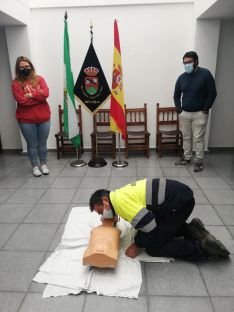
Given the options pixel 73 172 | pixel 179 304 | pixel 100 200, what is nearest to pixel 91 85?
pixel 73 172

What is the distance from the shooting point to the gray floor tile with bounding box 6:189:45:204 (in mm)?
2969

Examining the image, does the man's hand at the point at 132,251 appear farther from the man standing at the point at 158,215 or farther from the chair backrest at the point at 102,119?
the chair backrest at the point at 102,119

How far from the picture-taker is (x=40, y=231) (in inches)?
93.4

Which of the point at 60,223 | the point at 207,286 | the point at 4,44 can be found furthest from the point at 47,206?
the point at 4,44

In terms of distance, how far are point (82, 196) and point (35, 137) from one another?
3.76 ft

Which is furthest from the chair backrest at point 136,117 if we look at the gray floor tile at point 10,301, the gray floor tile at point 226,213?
the gray floor tile at point 10,301

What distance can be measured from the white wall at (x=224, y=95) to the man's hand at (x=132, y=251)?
3153 millimetres

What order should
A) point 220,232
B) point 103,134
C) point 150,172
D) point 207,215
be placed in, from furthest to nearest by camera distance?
point 103,134
point 150,172
point 207,215
point 220,232

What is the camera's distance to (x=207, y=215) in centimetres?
256

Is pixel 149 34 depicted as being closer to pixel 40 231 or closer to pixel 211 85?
pixel 211 85

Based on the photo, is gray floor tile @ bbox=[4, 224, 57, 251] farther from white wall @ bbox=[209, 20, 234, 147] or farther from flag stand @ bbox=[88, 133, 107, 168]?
white wall @ bbox=[209, 20, 234, 147]

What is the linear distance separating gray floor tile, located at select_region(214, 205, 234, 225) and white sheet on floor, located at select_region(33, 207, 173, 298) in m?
0.84

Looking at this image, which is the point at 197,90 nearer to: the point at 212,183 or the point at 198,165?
the point at 198,165

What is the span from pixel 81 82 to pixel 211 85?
1.80 m
